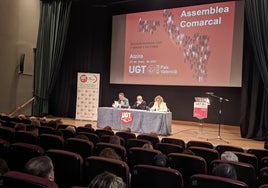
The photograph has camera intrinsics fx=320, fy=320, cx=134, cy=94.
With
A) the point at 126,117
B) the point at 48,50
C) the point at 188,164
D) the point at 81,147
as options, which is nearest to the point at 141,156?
the point at 188,164

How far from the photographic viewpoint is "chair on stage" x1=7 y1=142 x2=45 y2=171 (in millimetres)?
2822

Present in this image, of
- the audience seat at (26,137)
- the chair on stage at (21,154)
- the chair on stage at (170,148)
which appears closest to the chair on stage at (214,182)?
the chair on stage at (21,154)

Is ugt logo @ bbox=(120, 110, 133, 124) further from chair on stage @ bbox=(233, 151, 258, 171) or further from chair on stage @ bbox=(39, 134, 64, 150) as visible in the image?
chair on stage @ bbox=(233, 151, 258, 171)

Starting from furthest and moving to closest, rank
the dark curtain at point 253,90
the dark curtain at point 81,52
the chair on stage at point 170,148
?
the dark curtain at point 81,52 → the dark curtain at point 253,90 → the chair on stage at point 170,148

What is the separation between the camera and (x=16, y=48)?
33.5ft

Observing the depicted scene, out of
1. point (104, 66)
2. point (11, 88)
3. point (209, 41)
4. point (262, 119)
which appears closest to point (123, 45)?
point (104, 66)

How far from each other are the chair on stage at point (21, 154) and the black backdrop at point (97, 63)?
23.0 ft

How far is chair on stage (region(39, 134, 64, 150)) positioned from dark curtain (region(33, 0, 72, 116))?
7313 mm

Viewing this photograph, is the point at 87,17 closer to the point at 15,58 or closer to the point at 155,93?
the point at 15,58

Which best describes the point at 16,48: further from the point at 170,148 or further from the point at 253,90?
the point at 170,148

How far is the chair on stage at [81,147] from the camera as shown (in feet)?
11.1

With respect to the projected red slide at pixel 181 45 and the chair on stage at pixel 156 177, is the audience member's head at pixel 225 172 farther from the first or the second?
the projected red slide at pixel 181 45

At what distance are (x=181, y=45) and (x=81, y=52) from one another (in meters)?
4.11

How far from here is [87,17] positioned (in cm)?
1137
